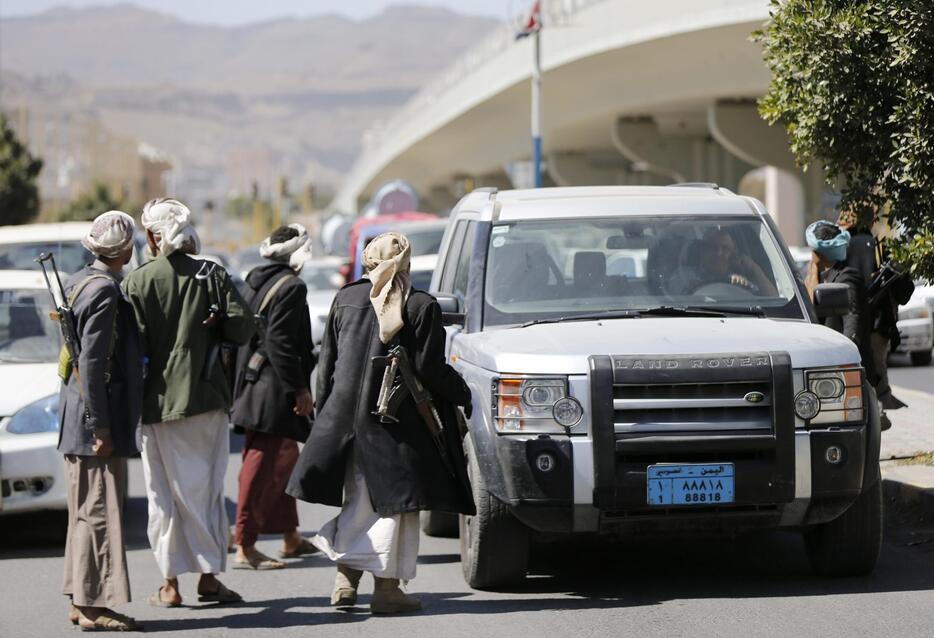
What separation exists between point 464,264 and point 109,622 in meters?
2.93

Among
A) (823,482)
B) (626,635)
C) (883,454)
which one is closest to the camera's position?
(626,635)

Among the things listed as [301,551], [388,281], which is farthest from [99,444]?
[301,551]

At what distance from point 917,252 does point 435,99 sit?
44.8m

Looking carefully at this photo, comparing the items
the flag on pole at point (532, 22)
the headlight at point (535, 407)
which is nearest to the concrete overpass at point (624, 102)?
the flag on pole at point (532, 22)

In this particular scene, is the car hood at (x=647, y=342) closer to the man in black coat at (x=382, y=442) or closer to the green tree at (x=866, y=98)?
the man in black coat at (x=382, y=442)

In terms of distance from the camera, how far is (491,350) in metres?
7.73

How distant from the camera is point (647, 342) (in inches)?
297

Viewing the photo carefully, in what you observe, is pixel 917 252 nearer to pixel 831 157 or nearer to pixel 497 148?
pixel 831 157

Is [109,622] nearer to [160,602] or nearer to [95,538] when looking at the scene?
[95,538]

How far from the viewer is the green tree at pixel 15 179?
52.5m

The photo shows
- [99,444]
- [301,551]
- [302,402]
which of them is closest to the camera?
[99,444]

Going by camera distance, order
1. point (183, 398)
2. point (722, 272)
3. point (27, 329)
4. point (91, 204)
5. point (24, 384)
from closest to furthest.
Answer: point (183, 398), point (722, 272), point (24, 384), point (27, 329), point (91, 204)

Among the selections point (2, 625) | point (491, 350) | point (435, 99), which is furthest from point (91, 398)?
point (435, 99)

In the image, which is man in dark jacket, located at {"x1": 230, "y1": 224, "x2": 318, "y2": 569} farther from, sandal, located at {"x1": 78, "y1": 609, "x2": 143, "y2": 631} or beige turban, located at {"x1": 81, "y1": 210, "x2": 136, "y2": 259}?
sandal, located at {"x1": 78, "y1": 609, "x2": 143, "y2": 631}
